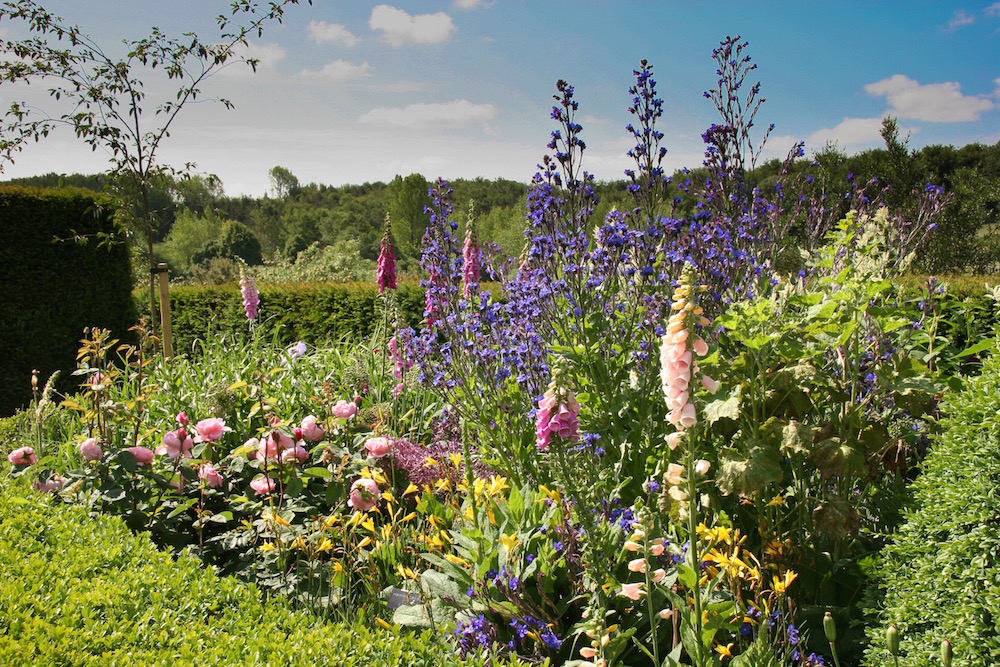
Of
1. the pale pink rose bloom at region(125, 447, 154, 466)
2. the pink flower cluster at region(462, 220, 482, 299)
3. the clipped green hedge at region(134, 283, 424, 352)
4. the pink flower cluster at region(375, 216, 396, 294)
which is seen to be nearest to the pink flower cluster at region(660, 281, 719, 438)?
the pale pink rose bloom at region(125, 447, 154, 466)

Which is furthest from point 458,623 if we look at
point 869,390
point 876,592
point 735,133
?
point 735,133

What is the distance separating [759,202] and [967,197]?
574 inches

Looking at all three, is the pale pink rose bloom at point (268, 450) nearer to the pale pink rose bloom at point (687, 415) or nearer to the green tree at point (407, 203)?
the pale pink rose bloom at point (687, 415)

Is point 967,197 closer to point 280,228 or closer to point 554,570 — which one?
point 554,570

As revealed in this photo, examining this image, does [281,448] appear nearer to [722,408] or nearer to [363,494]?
[363,494]

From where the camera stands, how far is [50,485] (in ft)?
11.2

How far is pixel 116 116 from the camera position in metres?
7.75

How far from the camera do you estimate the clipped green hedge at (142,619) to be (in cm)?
192

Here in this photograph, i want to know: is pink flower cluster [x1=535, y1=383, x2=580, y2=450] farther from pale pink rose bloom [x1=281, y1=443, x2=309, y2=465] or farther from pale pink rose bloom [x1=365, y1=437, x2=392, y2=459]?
pale pink rose bloom [x1=281, y1=443, x2=309, y2=465]

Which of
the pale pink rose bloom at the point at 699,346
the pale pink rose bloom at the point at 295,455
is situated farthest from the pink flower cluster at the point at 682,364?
the pale pink rose bloom at the point at 295,455

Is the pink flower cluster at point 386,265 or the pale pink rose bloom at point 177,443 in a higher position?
the pink flower cluster at point 386,265

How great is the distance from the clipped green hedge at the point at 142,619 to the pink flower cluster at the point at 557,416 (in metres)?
0.76

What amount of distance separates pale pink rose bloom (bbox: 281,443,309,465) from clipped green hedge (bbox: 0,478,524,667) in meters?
0.70

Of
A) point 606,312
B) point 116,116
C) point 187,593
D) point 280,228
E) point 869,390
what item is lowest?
point 187,593
